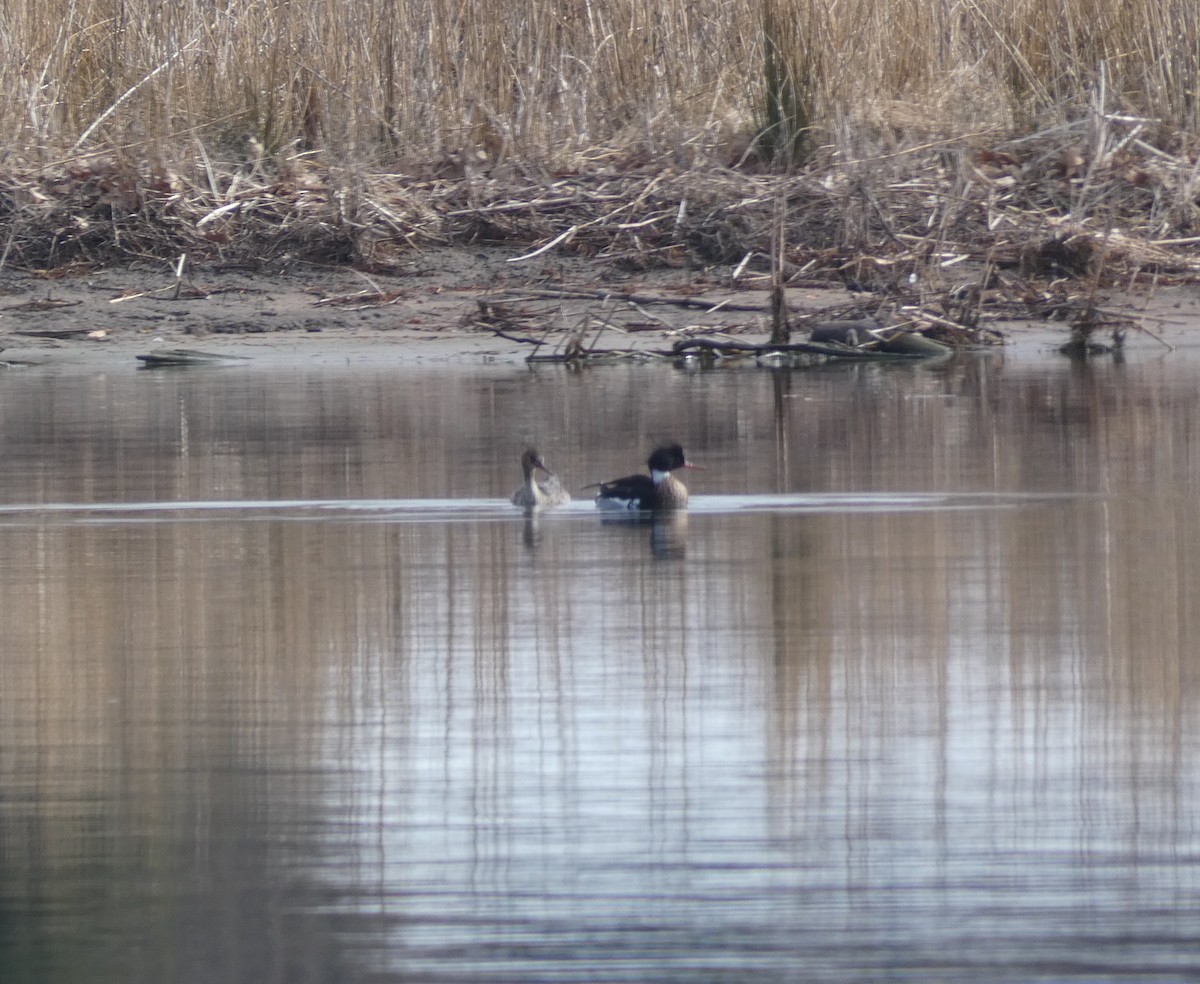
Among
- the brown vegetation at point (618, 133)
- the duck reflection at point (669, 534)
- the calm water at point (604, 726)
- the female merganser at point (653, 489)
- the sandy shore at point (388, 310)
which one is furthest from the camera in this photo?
the brown vegetation at point (618, 133)

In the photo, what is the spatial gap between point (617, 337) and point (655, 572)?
823 centimetres

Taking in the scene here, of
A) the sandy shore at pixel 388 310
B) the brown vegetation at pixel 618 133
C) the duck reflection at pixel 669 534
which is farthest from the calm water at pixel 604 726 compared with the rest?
the brown vegetation at pixel 618 133

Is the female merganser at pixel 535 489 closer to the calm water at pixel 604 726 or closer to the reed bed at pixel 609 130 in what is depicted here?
the calm water at pixel 604 726

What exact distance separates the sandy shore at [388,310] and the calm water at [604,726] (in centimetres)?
569

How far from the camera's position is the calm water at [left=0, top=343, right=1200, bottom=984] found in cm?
381

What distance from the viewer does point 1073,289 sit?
15836 mm

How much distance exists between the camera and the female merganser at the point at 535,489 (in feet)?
28.2

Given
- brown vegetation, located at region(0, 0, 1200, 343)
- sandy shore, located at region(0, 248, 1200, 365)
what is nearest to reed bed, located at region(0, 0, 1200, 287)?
brown vegetation, located at region(0, 0, 1200, 343)

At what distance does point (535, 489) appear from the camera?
8.62 meters

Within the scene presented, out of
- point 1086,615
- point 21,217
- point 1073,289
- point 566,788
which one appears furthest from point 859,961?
point 21,217

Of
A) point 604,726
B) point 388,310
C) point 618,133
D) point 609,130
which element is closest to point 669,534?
point 604,726

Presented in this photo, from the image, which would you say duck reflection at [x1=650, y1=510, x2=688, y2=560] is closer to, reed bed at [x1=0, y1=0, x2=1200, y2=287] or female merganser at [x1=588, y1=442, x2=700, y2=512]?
female merganser at [x1=588, y1=442, x2=700, y2=512]

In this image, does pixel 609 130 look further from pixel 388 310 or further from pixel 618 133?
pixel 388 310

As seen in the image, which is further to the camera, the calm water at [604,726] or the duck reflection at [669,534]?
the duck reflection at [669,534]
